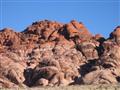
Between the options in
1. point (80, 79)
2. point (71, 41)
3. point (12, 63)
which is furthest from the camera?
point (71, 41)

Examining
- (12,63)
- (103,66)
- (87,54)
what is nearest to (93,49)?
(87,54)

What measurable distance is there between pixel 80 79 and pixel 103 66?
5175 millimetres

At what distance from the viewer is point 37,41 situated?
298 ft

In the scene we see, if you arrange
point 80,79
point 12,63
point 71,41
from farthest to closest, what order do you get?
point 71,41 → point 12,63 → point 80,79

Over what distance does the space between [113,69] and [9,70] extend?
58.5ft

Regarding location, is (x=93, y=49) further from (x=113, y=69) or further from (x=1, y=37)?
(x=1, y=37)

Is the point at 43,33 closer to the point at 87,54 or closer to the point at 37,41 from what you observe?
the point at 37,41

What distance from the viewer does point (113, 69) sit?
78.1m

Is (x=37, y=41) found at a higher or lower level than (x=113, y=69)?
higher

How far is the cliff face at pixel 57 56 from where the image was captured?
255 ft

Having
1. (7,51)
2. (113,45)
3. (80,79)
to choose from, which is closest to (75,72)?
(80,79)

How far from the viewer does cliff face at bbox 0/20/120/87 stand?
255ft

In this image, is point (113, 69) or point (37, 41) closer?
A: point (113, 69)

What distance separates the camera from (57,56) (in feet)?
276
